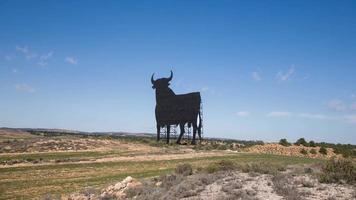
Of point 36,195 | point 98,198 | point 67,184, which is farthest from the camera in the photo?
point 67,184

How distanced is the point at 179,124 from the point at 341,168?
37.8 metres

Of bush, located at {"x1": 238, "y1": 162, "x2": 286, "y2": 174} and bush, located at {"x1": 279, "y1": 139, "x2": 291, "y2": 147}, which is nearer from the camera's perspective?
bush, located at {"x1": 238, "y1": 162, "x2": 286, "y2": 174}

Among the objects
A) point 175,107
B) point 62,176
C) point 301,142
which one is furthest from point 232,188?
point 301,142

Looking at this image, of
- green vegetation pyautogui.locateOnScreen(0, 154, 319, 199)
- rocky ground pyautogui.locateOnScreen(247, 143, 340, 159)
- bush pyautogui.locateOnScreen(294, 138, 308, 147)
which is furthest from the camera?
bush pyautogui.locateOnScreen(294, 138, 308, 147)

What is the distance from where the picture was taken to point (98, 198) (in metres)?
17.8

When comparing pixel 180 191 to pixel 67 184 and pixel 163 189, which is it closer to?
pixel 163 189

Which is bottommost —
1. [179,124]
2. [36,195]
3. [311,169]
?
[36,195]

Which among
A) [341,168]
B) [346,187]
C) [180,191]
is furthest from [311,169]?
[180,191]

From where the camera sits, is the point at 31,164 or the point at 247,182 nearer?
the point at 247,182

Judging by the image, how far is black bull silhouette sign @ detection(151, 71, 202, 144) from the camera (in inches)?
2047

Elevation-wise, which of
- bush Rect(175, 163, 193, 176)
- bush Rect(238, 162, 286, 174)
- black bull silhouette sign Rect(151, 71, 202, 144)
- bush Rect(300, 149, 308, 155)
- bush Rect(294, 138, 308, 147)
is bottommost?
bush Rect(175, 163, 193, 176)

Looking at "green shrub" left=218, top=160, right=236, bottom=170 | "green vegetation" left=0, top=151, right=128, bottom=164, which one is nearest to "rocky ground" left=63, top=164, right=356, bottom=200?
"green shrub" left=218, top=160, right=236, bottom=170

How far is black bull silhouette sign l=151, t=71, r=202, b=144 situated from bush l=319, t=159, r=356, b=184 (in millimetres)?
36093

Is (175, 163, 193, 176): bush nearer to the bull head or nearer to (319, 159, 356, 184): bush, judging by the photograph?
(319, 159, 356, 184): bush
